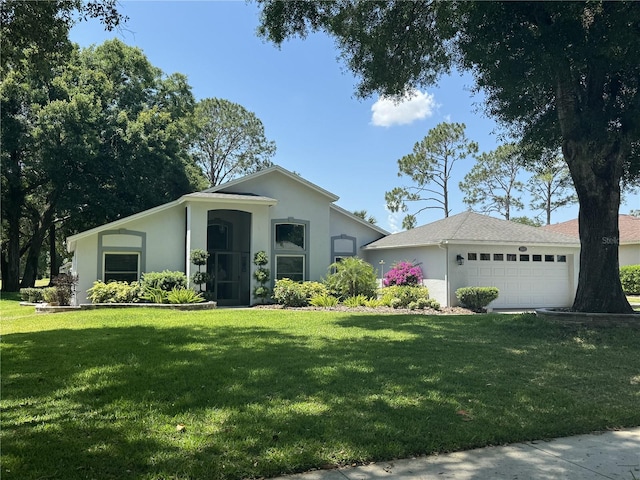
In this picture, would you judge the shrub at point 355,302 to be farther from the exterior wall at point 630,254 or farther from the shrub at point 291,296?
the exterior wall at point 630,254

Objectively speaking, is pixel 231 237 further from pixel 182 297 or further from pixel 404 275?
pixel 404 275

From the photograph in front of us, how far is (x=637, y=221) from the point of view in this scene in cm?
2834

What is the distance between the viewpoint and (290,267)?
20391 millimetres

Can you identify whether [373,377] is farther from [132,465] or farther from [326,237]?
[326,237]

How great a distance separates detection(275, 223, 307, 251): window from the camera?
20422mm

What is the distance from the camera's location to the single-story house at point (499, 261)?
713 inches

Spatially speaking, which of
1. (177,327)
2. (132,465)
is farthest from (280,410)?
(177,327)

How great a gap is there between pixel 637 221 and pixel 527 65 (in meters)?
24.5

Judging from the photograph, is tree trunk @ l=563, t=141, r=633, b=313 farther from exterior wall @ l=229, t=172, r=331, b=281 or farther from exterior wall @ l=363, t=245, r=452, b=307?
exterior wall @ l=229, t=172, r=331, b=281

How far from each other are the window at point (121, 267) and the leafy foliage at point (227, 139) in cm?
2119

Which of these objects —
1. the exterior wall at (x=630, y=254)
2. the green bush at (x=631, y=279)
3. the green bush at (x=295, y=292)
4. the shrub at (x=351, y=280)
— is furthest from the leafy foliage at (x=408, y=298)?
the exterior wall at (x=630, y=254)

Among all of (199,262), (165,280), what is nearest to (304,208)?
(199,262)

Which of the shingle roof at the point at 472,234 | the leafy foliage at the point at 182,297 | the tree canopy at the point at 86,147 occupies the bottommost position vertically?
the leafy foliage at the point at 182,297

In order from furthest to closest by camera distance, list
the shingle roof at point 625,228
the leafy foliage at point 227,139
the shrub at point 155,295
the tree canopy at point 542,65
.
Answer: the leafy foliage at point 227,139
the shingle roof at point 625,228
the shrub at point 155,295
the tree canopy at point 542,65
